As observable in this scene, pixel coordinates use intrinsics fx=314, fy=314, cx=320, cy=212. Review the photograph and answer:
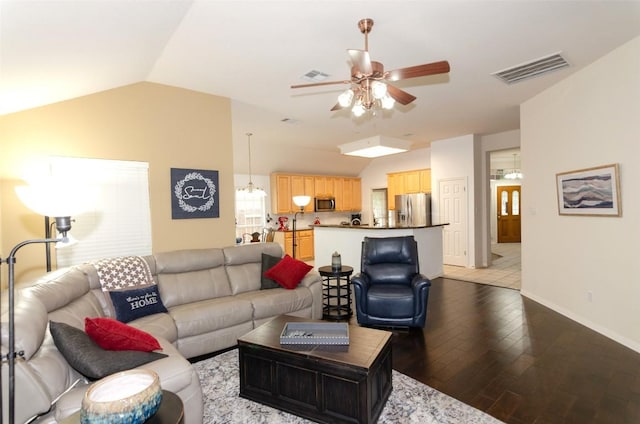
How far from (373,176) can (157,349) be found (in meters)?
8.21

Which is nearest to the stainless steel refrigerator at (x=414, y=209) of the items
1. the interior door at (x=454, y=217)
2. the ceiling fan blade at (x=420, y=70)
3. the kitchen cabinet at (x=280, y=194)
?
the interior door at (x=454, y=217)

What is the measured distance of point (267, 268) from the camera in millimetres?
3910

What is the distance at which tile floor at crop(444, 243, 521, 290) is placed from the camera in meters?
5.62

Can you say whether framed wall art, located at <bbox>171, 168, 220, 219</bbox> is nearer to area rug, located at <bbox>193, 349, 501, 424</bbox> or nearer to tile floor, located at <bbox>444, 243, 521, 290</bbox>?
area rug, located at <bbox>193, 349, 501, 424</bbox>

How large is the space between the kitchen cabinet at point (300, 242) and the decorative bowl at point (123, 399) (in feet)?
21.8

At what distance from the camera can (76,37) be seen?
7.06 feet

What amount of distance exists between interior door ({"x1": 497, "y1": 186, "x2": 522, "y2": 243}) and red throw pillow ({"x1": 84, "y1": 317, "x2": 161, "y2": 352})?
11.4 metres

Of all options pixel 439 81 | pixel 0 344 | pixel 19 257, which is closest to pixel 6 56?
pixel 19 257

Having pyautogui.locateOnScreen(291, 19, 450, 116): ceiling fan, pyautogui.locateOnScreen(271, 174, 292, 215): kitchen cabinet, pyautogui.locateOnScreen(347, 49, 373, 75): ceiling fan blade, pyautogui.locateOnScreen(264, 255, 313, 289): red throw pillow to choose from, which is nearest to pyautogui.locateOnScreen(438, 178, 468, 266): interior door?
pyautogui.locateOnScreen(271, 174, 292, 215): kitchen cabinet

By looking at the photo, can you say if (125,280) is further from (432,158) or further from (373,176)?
(373,176)

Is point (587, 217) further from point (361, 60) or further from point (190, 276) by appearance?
point (190, 276)

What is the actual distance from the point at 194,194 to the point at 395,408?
3259 mm

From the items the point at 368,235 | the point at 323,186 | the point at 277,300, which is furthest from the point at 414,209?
the point at 277,300

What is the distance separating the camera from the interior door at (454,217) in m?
6.82
